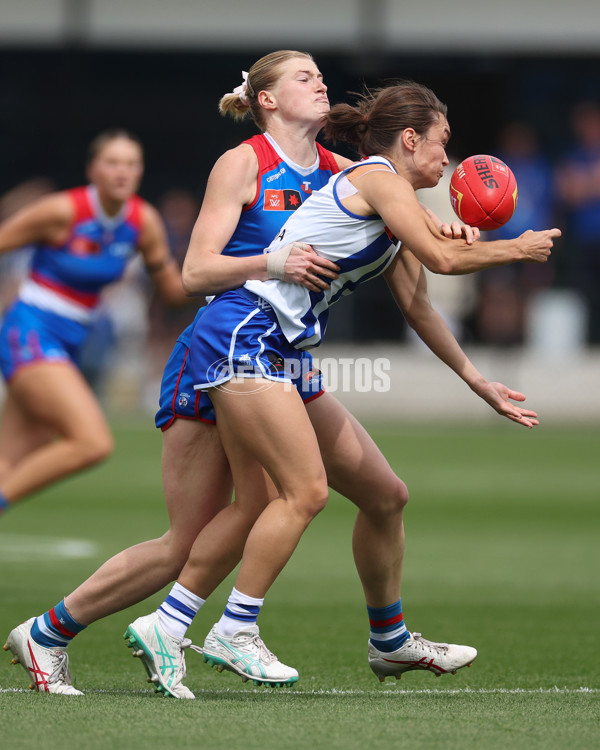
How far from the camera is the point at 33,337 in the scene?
7.61 metres

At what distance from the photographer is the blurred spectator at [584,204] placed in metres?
18.9

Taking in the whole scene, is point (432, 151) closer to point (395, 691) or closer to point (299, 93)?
point (299, 93)

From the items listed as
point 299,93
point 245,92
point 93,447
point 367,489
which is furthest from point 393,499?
point 93,447

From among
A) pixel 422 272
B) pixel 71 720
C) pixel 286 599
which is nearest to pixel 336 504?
pixel 286 599

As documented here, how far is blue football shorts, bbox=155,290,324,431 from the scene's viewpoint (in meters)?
4.97

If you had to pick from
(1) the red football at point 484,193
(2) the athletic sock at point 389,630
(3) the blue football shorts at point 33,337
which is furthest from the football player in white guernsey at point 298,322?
(3) the blue football shorts at point 33,337

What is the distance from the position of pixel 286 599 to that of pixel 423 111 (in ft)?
11.1

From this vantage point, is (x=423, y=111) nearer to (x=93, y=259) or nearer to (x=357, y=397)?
(x=93, y=259)

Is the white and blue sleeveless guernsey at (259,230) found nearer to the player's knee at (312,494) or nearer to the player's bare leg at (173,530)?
the player's bare leg at (173,530)

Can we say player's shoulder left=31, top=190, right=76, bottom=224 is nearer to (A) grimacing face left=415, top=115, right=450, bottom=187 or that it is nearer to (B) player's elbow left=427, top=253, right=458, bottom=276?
(A) grimacing face left=415, top=115, right=450, bottom=187

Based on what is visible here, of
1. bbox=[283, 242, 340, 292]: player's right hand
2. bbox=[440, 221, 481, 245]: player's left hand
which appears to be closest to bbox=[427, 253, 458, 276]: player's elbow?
bbox=[440, 221, 481, 245]: player's left hand

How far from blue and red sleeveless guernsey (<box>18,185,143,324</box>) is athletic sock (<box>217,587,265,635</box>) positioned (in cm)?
325

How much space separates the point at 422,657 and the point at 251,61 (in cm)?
1760

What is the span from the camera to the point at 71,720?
449cm
